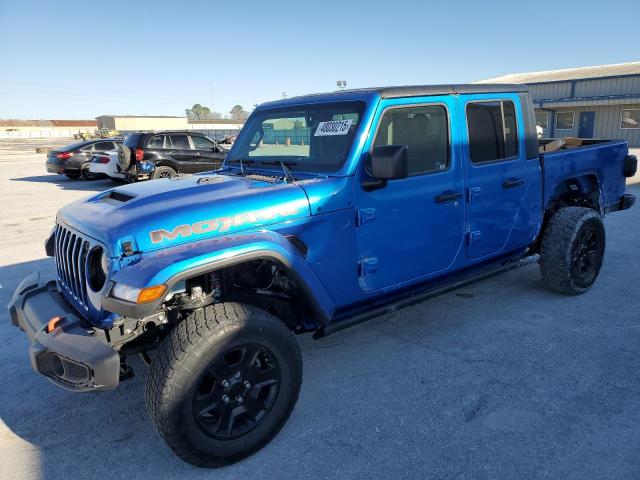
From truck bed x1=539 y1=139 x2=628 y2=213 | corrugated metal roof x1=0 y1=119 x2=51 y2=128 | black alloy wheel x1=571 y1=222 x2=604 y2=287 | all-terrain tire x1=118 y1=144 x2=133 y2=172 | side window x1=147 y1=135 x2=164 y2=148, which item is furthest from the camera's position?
corrugated metal roof x1=0 y1=119 x2=51 y2=128

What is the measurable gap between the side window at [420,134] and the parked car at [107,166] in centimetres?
1243

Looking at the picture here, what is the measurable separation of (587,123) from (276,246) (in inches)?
1233

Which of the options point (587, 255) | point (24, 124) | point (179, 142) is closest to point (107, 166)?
point (179, 142)

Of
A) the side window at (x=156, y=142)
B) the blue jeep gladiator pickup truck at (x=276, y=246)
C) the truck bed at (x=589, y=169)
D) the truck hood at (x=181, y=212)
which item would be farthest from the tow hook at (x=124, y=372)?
the side window at (x=156, y=142)

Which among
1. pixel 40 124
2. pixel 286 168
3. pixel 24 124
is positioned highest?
pixel 24 124

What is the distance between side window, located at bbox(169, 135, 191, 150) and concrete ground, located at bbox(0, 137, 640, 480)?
9022mm

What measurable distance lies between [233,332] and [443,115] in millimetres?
2267

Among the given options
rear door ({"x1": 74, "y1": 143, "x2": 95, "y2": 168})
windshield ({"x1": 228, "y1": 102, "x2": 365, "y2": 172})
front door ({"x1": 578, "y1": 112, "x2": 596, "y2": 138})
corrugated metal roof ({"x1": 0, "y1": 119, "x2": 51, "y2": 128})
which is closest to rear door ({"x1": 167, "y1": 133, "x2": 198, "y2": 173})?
rear door ({"x1": 74, "y1": 143, "x2": 95, "y2": 168})

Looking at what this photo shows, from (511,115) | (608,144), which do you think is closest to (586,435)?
(511,115)

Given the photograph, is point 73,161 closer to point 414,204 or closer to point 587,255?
point 414,204

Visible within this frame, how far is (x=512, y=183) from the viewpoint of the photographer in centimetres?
404

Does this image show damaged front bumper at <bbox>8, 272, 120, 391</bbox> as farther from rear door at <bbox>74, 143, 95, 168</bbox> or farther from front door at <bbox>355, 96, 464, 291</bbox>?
rear door at <bbox>74, 143, 95, 168</bbox>

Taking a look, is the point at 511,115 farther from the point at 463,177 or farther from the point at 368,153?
the point at 368,153

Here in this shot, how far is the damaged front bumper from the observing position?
2.25 metres
